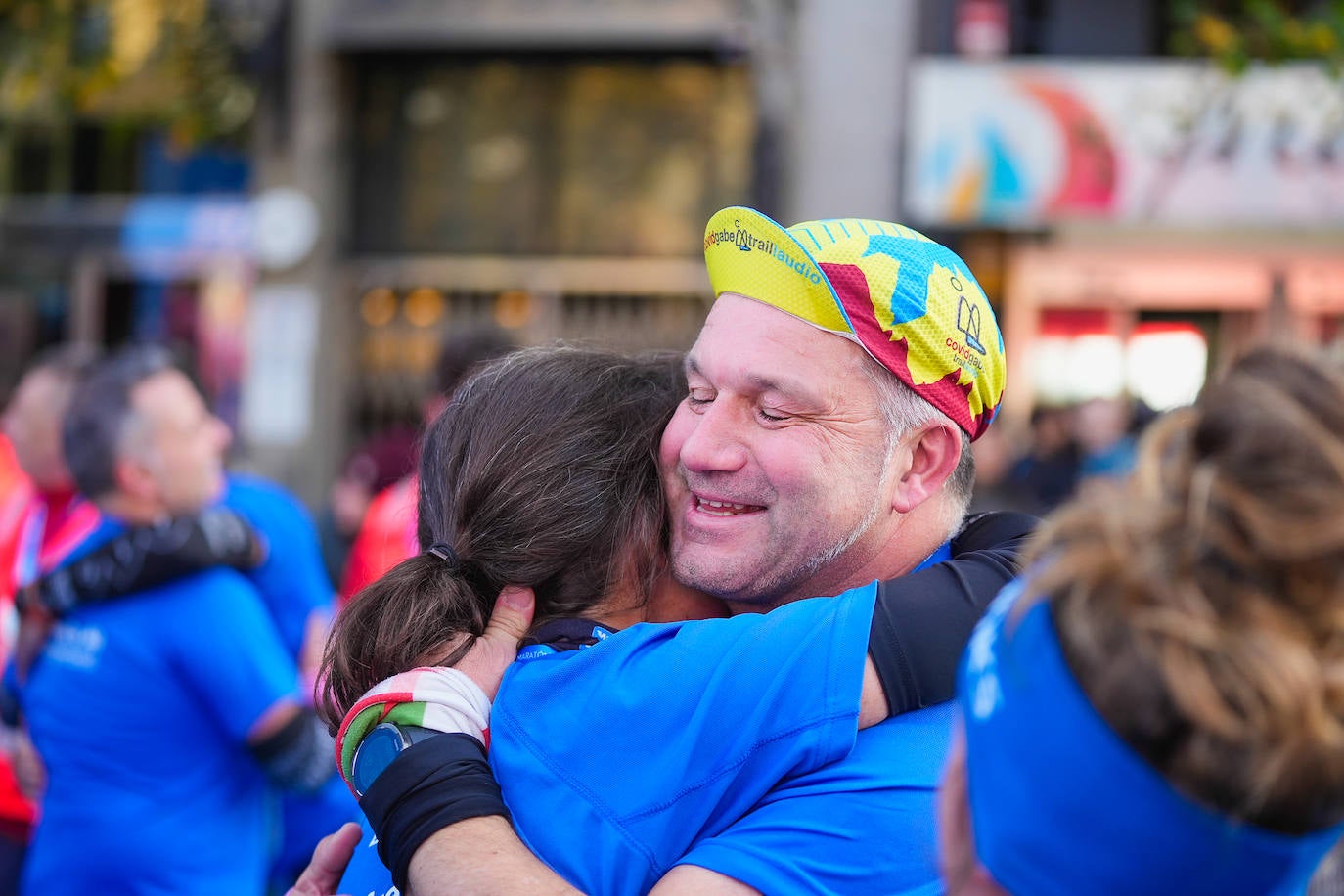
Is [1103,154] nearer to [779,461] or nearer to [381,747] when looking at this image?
[779,461]

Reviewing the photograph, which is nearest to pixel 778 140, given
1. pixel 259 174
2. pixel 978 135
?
pixel 978 135

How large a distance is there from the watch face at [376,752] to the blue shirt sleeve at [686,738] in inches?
6.6

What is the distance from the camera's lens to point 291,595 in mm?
4332

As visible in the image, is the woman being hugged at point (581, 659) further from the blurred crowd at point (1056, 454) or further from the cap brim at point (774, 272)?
the blurred crowd at point (1056, 454)

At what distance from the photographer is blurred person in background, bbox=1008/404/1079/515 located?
24.4 feet

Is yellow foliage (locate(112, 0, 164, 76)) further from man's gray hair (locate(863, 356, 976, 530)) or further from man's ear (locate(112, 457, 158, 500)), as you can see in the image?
man's gray hair (locate(863, 356, 976, 530))

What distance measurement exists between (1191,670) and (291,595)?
3.77 m

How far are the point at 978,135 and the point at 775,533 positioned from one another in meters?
8.03

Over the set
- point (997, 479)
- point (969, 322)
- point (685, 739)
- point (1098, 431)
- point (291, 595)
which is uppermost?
point (969, 322)

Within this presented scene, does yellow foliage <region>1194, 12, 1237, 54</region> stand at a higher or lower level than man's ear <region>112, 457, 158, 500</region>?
higher

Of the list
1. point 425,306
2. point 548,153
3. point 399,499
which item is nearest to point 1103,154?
point 548,153

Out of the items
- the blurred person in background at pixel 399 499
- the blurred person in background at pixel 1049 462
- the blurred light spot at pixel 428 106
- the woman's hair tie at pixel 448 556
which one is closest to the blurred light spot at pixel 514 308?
the blurred light spot at pixel 428 106

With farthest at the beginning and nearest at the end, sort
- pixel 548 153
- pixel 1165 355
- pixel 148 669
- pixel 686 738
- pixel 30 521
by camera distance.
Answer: pixel 548 153, pixel 1165 355, pixel 30 521, pixel 148 669, pixel 686 738

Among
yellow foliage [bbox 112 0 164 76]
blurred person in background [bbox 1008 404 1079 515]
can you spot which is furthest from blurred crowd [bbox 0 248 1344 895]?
yellow foliage [bbox 112 0 164 76]
